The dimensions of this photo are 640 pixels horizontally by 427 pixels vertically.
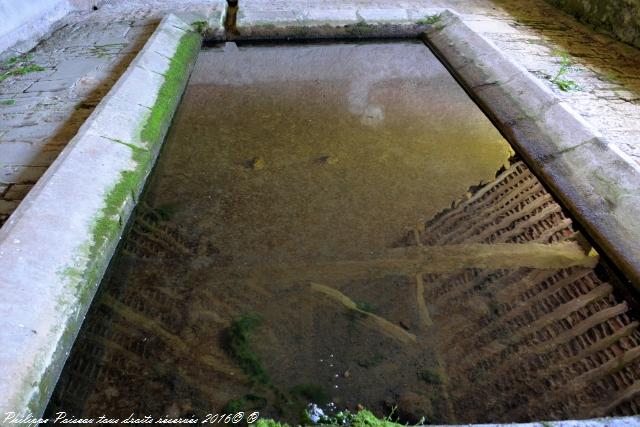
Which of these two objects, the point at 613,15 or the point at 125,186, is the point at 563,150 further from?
the point at 613,15

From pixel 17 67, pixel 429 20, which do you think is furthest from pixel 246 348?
pixel 429 20

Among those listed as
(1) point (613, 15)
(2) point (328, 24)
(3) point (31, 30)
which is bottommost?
(3) point (31, 30)

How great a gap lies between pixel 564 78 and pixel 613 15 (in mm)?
1472

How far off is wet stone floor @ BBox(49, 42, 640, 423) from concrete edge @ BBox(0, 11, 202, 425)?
110mm

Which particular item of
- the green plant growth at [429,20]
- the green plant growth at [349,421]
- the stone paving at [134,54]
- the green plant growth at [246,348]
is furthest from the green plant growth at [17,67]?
the green plant growth at [349,421]

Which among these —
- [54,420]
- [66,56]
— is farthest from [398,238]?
[66,56]

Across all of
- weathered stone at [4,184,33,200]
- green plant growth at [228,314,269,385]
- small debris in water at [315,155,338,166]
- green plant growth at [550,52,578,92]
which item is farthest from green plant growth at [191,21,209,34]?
green plant growth at [228,314,269,385]

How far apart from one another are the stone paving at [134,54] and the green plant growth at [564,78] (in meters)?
0.04

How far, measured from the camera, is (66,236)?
6.72ft

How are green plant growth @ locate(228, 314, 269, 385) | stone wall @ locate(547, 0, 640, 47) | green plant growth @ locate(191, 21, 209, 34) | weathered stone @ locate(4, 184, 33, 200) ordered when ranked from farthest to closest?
green plant growth @ locate(191, 21, 209, 34)
stone wall @ locate(547, 0, 640, 47)
weathered stone @ locate(4, 184, 33, 200)
green plant growth @ locate(228, 314, 269, 385)

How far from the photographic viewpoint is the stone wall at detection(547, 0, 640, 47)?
432cm

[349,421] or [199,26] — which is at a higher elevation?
[199,26]

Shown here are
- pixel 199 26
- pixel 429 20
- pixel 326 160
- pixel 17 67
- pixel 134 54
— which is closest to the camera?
pixel 326 160

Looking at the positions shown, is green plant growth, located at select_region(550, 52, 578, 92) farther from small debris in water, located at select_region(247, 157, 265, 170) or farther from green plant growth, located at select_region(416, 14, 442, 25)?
small debris in water, located at select_region(247, 157, 265, 170)
